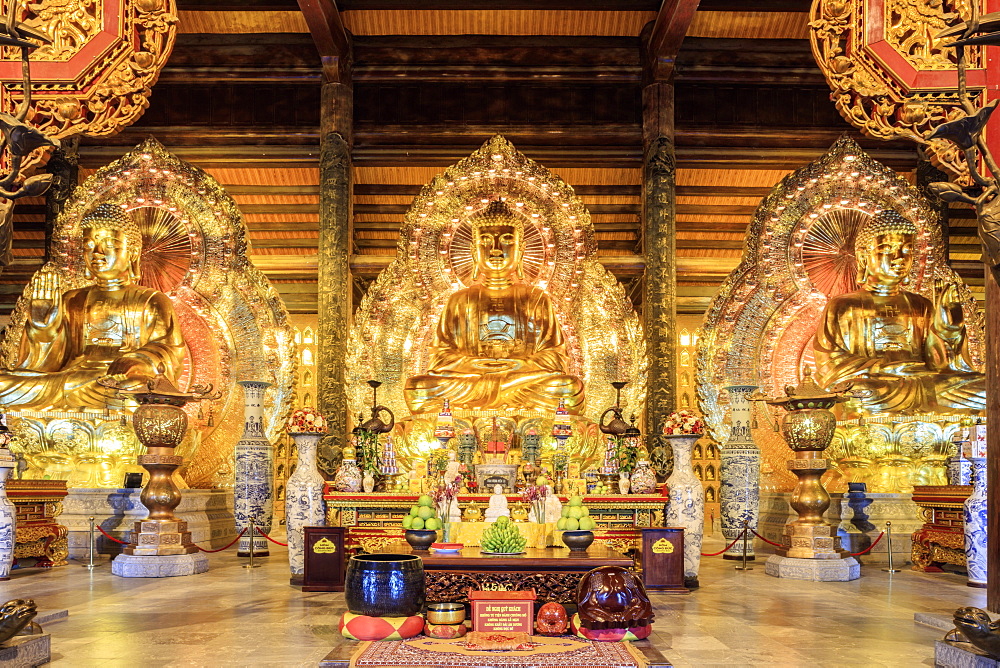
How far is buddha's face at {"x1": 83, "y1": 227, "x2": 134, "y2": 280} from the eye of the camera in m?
10.4

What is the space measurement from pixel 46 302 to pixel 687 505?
6821 mm

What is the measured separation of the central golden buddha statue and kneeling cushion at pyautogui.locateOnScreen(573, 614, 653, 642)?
17.0ft

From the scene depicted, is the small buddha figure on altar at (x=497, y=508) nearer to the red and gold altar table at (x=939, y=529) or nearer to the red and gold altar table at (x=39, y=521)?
the red and gold altar table at (x=939, y=529)

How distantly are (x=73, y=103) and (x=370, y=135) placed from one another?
461 cm

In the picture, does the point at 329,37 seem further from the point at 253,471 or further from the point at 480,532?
the point at 480,532

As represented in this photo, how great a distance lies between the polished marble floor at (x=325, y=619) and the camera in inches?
187

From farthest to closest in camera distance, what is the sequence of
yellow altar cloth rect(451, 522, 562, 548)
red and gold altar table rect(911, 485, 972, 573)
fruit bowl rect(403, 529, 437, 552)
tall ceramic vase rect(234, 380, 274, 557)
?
tall ceramic vase rect(234, 380, 274, 557) < red and gold altar table rect(911, 485, 972, 573) < yellow altar cloth rect(451, 522, 562, 548) < fruit bowl rect(403, 529, 437, 552)

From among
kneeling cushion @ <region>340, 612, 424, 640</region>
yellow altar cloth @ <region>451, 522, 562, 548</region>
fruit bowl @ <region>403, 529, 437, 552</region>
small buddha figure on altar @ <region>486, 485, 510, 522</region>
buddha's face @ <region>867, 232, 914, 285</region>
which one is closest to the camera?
kneeling cushion @ <region>340, 612, 424, 640</region>

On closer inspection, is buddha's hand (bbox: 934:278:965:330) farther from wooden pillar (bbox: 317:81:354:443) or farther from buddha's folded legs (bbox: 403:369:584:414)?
wooden pillar (bbox: 317:81:354:443)

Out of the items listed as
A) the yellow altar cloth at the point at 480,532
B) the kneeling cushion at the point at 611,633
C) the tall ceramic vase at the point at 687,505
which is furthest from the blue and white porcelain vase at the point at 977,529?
the kneeling cushion at the point at 611,633

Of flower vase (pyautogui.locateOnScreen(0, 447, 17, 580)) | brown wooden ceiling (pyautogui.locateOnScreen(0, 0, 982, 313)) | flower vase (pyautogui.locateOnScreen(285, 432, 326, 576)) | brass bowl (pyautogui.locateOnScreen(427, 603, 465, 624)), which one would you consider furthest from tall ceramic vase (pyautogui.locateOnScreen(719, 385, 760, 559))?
flower vase (pyautogui.locateOnScreen(0, 447, 17, 580))

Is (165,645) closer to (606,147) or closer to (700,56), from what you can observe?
(606,147)

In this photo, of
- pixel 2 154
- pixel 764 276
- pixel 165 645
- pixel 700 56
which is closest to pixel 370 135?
pixel 700 56

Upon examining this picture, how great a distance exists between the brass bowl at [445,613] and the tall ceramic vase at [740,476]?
198 inches
